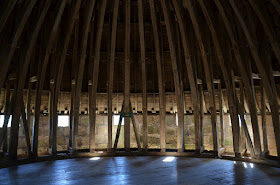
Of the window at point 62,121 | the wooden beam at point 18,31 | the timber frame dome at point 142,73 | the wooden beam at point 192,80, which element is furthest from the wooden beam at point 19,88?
the wooden beam at point 192,80

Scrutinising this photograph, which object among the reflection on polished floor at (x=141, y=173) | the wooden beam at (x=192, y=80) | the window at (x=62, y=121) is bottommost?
the reflection on polished floor at (x=141, y=173)

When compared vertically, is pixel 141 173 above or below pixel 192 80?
below

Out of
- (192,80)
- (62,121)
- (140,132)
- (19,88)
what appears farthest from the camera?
(140,132)

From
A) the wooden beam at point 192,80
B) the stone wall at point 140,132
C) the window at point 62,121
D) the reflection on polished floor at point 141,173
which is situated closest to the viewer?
the reflection on polished floor at point 141,173

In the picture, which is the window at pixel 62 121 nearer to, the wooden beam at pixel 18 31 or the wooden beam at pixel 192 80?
the wooden beam at pixel 18 31

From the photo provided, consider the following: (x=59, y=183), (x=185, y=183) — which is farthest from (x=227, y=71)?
(x=59, y=183)

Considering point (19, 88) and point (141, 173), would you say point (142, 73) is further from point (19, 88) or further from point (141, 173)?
point (19, 88)

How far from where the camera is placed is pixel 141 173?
749 centimetres

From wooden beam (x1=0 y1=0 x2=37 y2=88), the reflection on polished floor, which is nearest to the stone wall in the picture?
the reflection on polished floor

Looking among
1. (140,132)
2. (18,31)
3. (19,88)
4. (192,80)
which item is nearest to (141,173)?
(192,80)

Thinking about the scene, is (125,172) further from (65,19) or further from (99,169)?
(65,19)

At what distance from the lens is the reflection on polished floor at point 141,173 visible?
650 centimetres

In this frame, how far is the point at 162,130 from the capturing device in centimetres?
1111

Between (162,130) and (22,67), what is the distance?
685 cm
